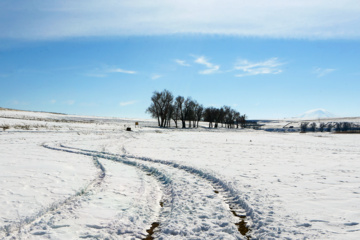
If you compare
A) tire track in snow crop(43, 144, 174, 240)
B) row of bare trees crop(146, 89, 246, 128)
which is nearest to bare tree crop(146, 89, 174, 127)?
row of bare trees crop(146, 89, 246, 128)

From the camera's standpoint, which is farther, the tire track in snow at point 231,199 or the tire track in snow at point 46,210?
the tire track in snow at point 231,199

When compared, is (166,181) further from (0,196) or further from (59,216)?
(0,196)

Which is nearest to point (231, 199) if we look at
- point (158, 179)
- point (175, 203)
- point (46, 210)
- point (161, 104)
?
point (175, 203)

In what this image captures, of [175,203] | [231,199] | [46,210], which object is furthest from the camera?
[231,199]

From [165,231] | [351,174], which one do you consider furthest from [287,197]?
[351,174]

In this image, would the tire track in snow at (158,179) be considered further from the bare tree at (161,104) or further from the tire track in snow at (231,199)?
the bare tree at (161,104)

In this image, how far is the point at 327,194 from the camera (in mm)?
8328

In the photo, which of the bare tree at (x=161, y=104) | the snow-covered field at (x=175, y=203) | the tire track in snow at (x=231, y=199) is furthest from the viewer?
the bare tree at (x=161, y=104)

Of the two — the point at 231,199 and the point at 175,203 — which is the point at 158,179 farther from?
the point at 231,199

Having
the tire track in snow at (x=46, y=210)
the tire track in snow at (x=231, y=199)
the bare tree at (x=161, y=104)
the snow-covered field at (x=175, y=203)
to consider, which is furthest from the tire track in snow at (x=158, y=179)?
the bare tree at (x=161, y=104)

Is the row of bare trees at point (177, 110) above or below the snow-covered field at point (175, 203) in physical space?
above

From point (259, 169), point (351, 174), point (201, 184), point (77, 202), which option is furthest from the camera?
point (259, 169)

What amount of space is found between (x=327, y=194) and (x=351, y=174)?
15.1 ft

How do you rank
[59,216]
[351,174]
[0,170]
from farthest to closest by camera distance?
[351,174] < [0,170] < [59,216]
